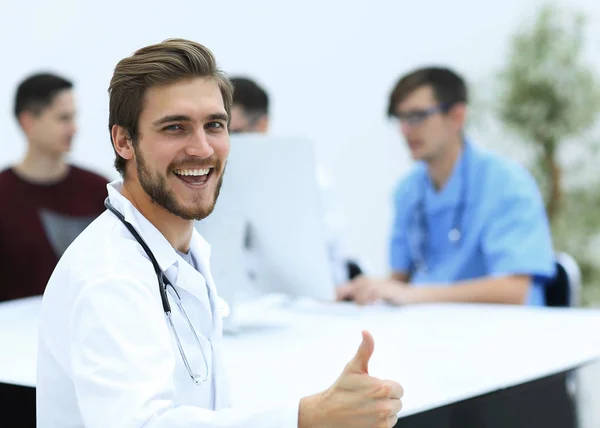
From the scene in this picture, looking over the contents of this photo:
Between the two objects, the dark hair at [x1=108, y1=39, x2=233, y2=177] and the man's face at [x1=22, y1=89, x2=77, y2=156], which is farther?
the man's face at [x1=22, y1=89, x2=77, y2=156]

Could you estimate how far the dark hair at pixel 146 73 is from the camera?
1231mm

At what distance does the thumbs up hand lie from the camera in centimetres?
109

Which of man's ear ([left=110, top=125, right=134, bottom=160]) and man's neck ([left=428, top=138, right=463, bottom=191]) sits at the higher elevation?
man's ear ([left=110, top=125, right=134, bottom=160])

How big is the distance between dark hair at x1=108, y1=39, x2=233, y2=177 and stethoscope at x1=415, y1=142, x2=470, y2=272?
1888 millimetres

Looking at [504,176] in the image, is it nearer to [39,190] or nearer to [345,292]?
[345,292]

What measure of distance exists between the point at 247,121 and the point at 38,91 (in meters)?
0.92

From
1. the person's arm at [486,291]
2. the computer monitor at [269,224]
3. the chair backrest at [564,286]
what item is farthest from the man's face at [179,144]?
the chair backrest at [564,286]

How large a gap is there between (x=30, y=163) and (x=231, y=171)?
1660 mm

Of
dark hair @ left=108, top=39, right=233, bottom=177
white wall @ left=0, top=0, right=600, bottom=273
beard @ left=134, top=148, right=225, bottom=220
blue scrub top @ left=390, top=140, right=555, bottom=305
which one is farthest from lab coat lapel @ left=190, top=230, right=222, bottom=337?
white wall @ left=0, top=0, right=600, bottom=273

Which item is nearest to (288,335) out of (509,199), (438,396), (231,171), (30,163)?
(231,171)

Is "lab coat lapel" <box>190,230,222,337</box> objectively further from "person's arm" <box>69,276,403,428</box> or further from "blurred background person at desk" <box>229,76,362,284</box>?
"blurred background person at desk" <box>229,76,362,284</box>

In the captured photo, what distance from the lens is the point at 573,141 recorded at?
5.13m

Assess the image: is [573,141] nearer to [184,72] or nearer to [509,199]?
[509,199]

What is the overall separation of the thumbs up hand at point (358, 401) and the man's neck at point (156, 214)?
→ 36 centimetres
